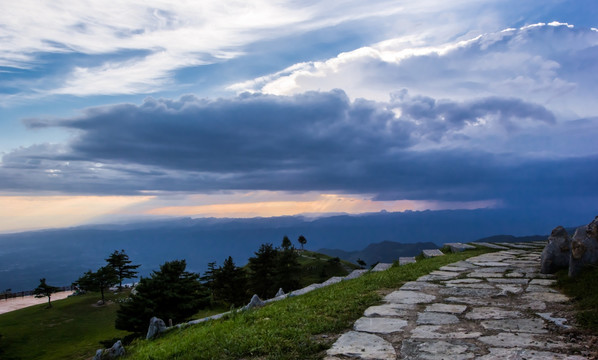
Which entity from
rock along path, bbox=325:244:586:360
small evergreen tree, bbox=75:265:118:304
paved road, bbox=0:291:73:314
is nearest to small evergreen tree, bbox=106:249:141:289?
small evergreen tree, bbox=75:265:118:304

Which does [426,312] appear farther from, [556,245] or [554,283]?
[556,245]

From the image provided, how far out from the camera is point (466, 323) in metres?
4.56

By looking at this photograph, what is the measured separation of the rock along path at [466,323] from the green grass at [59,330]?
33025 mm

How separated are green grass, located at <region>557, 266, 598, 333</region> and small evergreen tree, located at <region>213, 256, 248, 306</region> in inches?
1975

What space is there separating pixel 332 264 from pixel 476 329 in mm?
89959

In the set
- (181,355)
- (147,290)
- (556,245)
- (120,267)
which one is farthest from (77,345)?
(556,245)

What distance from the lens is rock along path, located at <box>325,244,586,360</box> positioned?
3596 millimetres

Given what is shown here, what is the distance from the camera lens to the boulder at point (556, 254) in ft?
24.9

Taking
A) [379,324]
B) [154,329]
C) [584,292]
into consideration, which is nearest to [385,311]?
[379,324]

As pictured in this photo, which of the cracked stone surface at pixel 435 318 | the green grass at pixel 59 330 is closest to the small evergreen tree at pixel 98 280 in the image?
the green grass at pixel 59 330

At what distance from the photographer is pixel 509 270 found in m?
8.51

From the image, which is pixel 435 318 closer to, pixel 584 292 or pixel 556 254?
pixel 584 292

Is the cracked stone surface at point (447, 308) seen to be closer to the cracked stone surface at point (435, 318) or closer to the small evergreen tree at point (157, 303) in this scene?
the cracked stone surface at point (435, 318)

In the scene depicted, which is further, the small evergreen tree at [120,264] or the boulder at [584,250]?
the small evergreen tree at [120,264]
